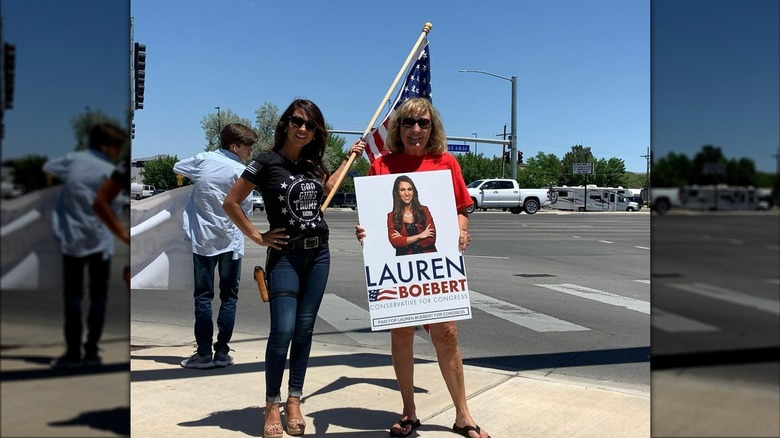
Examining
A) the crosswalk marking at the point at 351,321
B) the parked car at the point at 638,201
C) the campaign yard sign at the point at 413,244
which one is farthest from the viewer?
the parked car at the point at 638,201

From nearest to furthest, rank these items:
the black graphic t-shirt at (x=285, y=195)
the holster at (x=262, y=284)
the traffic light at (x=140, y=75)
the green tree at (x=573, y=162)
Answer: the black graphic t-shirt at (x=285, y=195) → the holster at (x=262, y=284) → the traffic light at (x=140, y=75) → the green tree at (x=573, y=162)

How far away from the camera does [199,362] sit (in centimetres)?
543

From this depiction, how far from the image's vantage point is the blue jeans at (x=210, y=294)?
534cm

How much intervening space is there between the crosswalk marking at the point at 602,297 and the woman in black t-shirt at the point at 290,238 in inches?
226

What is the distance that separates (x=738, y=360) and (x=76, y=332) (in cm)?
161

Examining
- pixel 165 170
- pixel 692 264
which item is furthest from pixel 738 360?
pixel 165 170

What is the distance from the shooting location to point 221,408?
14.4 ft

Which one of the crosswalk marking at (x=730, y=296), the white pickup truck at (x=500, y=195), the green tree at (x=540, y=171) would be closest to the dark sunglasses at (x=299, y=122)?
the crosswalk marking at (x=730, y=296)

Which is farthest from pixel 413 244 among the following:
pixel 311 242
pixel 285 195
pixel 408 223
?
pixel 285 195

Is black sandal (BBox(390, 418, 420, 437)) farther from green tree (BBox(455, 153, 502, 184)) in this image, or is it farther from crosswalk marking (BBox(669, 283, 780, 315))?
green tree (BBox(455, 153, 502, 184))

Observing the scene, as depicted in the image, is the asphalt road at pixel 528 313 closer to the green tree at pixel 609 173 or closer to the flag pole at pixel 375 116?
the flag pole at pixel 375 116

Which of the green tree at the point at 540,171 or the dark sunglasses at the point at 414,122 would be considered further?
the green tree at the point at 540,171

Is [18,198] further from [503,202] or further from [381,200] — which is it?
[503,202]

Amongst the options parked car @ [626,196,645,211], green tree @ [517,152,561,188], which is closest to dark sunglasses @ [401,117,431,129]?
parked car @ [626,196,645,211]
